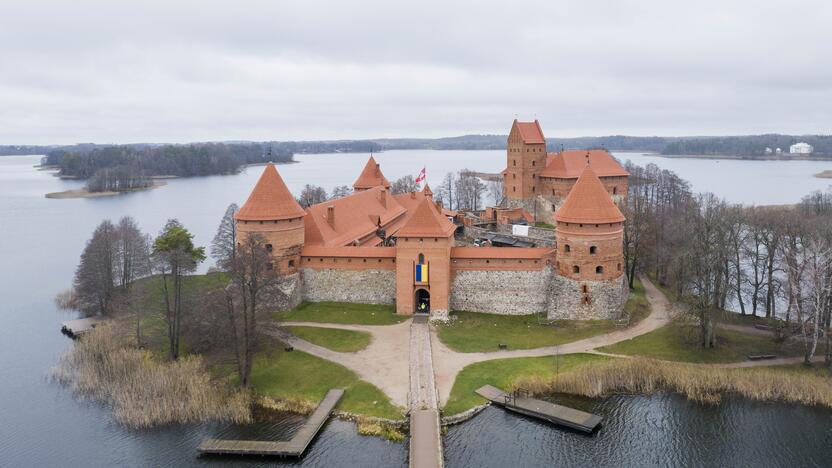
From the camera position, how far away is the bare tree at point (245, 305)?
22.1 metres

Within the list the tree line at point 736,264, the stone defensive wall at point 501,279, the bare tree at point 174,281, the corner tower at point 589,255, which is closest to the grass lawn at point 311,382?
the bare tree at point 174,281

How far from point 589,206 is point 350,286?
42.4 ft

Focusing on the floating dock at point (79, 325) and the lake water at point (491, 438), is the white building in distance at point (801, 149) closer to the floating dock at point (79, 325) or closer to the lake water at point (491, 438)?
the lake water at point (491, 438)

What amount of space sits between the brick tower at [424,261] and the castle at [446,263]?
0.05 meters

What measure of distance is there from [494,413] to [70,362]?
749 inches

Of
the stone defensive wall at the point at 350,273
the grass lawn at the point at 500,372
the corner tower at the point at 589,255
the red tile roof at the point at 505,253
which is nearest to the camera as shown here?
the grass lawn at the point at 500,372

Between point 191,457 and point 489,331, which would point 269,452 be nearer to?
point 191,457

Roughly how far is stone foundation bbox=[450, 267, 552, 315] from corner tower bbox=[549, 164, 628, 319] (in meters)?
0.96

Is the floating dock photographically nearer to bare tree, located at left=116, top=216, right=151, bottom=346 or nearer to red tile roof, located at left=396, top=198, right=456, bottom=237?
bare tree, located at left=116, top=216, right=151, bottom=346

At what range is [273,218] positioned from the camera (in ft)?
95.5

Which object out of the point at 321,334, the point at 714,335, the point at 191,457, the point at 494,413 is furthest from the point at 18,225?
the point at 714,335

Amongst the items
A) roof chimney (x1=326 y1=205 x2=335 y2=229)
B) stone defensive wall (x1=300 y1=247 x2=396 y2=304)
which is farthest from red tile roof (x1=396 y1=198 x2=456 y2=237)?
roof chimney (x1=326 y1=205 x2=335 y2=229)

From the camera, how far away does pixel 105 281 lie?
1293 inches

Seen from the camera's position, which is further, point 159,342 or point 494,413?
point 159,342
